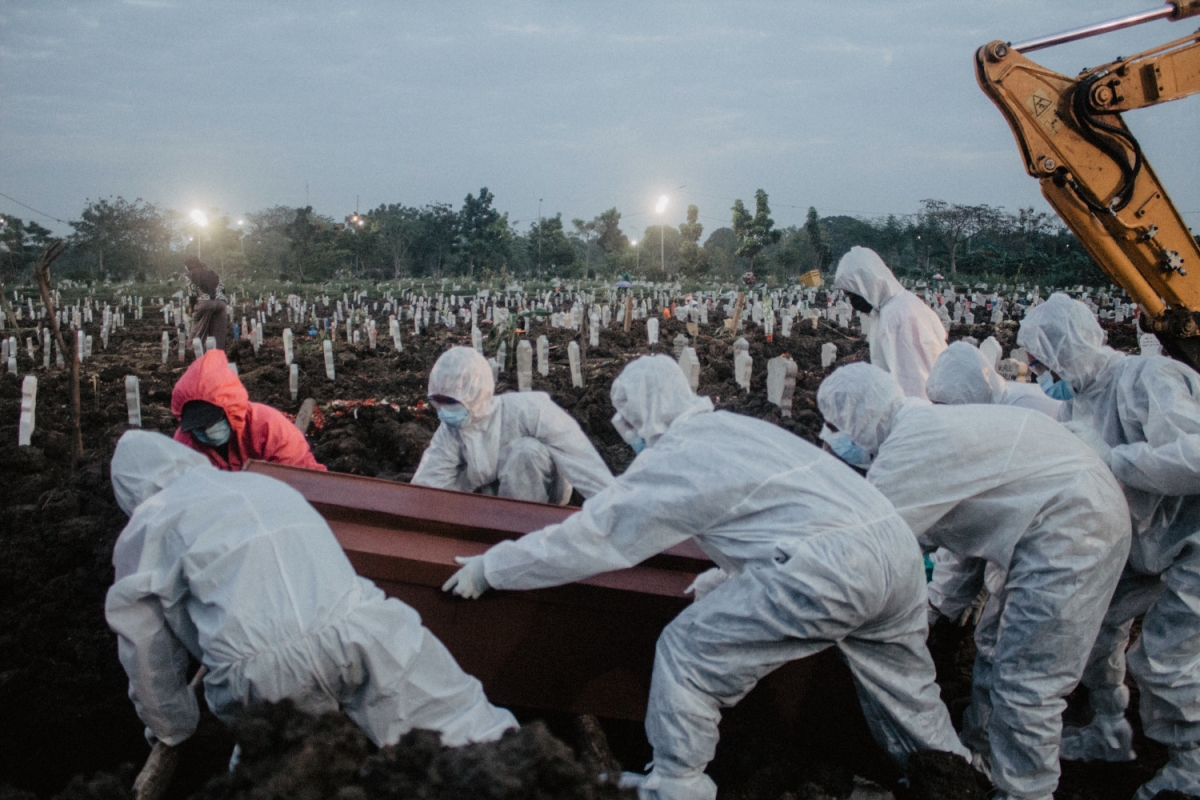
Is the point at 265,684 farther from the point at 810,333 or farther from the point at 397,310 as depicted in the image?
the point at 397,310

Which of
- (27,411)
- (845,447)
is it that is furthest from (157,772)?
(27,411)

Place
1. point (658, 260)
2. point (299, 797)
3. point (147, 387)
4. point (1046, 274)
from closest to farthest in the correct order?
point (299, 797)
point (147, 387)
point (1046, 274)
point (658, 260)

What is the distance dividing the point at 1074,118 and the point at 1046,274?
3332 cm

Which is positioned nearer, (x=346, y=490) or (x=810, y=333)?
(x=346, y=490)

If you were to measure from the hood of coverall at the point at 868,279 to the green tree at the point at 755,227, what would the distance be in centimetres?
3338

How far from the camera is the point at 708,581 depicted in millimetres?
2717

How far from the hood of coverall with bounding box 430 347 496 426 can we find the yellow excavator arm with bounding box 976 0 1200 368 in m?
3.83

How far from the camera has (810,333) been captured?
14211mm

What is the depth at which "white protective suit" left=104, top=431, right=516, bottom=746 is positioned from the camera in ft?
7.32

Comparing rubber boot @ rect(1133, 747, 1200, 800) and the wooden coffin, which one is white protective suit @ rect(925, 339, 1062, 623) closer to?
rubber boot @ rect(1133, 747, 1200, 800)

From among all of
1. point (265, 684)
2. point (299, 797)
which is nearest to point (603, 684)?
point (265, 684)

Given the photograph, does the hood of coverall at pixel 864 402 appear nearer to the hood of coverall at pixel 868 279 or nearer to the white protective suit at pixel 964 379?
the white protective suit at pixel 964 379

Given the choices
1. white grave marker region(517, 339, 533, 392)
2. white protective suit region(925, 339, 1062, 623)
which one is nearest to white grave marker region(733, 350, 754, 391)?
white grave marker region(517, 339, 533, 392)

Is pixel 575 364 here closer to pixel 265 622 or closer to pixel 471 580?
pixel 471 580
